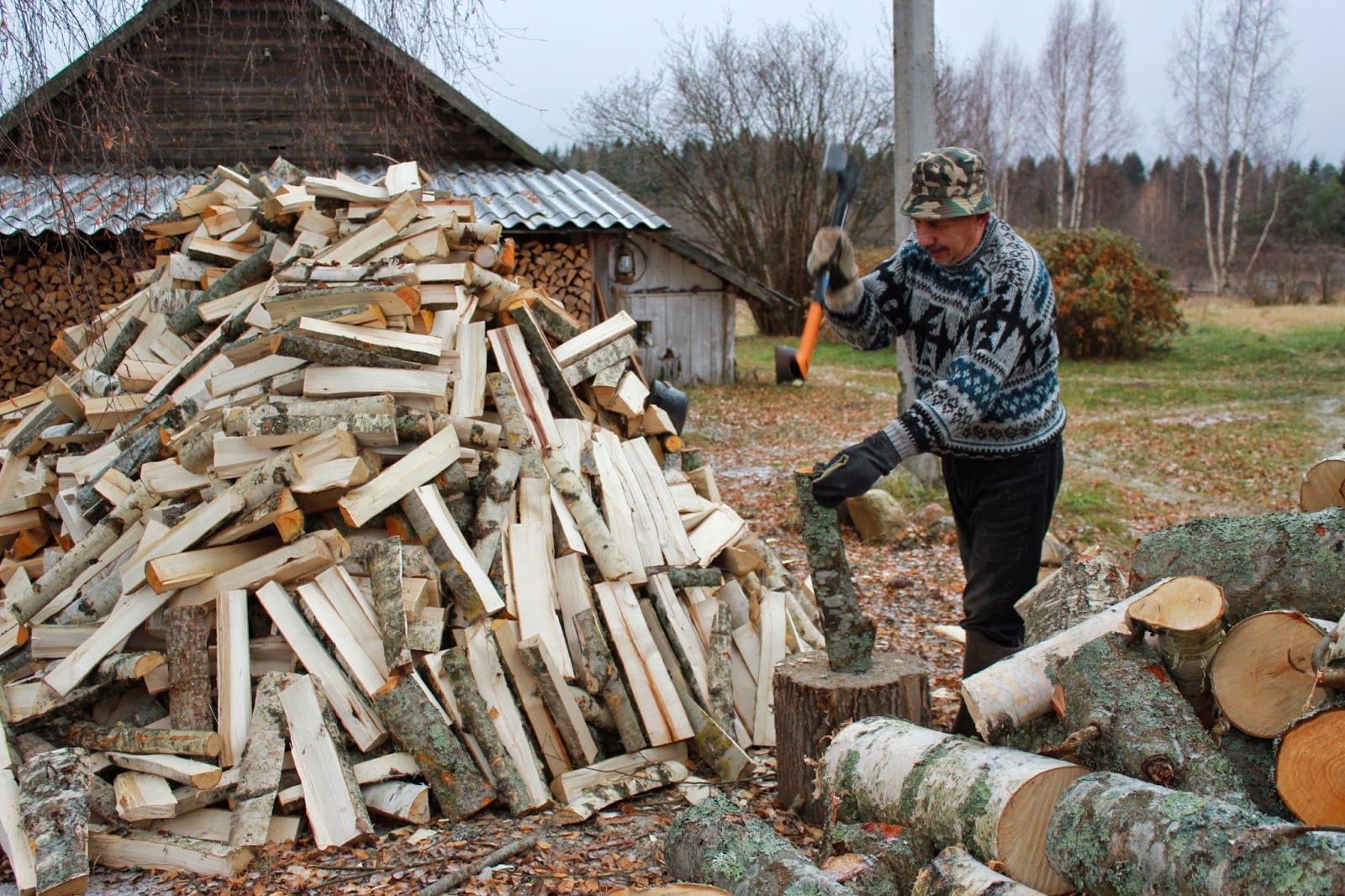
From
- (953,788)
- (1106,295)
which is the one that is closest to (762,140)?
(1106,295)

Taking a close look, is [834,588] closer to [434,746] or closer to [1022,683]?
[1022,683]

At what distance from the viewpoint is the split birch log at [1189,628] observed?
2.83 meters

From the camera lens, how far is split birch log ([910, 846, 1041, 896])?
2.31 metres

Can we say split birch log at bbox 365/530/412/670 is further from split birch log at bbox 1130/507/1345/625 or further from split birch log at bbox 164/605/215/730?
split birch log at bbox 1130/507/1345/625

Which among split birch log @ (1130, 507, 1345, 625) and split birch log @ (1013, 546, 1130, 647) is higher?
split birch log @ (1130, 507, 1345, 625)

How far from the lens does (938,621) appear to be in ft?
19.3

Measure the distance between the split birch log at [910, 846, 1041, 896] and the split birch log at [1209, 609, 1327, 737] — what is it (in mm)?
825

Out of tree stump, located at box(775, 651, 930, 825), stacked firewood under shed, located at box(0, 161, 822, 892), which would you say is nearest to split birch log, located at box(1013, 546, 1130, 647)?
tree stump, located at box(775, 651, 930, 825)

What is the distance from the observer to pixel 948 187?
129 inches

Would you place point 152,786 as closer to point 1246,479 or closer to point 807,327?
point 807,327

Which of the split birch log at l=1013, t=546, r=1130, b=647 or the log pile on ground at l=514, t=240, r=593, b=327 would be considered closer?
the split birch log at l=1013, t=546, r=1130, b=647

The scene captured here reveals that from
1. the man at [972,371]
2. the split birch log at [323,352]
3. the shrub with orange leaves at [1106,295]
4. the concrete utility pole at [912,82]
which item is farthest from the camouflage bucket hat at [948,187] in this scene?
the shrub with orange leaves at [1106,295]

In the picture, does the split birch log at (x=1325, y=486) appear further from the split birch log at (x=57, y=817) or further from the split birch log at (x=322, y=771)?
the split birch log at (x=57, y=817)

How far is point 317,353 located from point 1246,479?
8.16m
